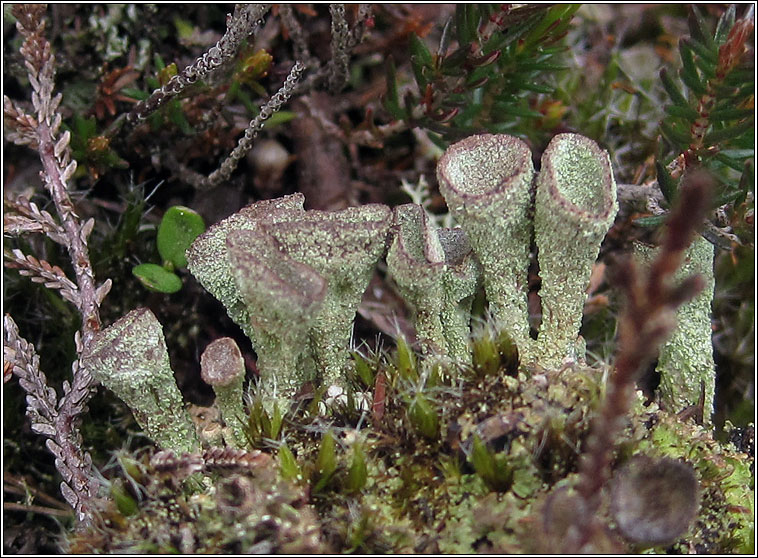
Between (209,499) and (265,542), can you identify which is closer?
(265,542)

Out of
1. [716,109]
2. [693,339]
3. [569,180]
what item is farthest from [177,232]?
[716,109]

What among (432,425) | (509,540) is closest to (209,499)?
(432,425)

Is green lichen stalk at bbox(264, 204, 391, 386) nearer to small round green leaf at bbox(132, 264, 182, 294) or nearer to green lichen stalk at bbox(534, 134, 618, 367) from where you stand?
green lichen stalk at bbox(534, 134, 618, 367)

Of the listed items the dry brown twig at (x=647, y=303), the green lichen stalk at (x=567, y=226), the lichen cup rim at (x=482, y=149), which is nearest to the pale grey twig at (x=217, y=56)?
the lichen cup rim at (x=482, y=149)

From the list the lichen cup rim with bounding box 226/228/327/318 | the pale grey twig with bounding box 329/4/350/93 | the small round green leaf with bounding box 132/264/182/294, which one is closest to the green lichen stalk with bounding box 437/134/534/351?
the lichen cup rim with bounding box 226/228/327/318

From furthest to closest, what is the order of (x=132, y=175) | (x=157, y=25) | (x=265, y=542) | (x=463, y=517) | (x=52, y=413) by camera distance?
(x=157, y=25), (x=132, y=175), (x=52, y=413), (x=463, y=517), (x=265, y=542)

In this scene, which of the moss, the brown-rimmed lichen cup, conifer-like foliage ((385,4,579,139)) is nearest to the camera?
the moss

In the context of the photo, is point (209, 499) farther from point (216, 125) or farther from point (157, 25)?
point (157, 25)
